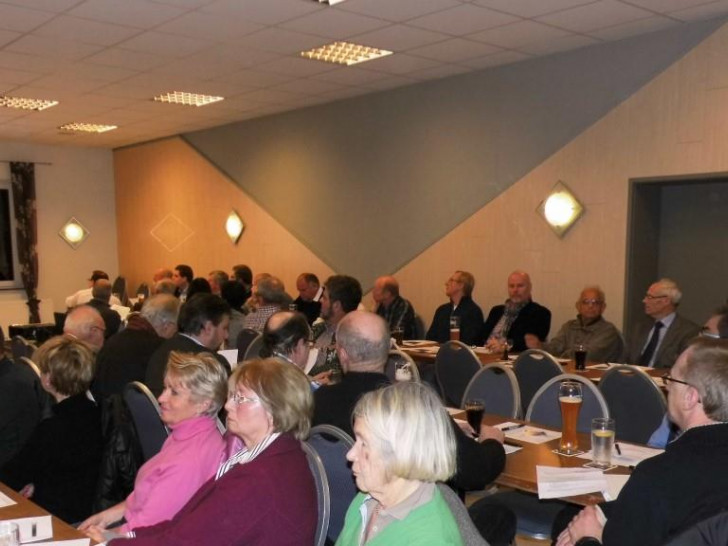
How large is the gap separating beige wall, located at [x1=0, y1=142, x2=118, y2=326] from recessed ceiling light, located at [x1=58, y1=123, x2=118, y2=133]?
1.87 meters

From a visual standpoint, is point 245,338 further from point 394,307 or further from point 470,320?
point 470,320

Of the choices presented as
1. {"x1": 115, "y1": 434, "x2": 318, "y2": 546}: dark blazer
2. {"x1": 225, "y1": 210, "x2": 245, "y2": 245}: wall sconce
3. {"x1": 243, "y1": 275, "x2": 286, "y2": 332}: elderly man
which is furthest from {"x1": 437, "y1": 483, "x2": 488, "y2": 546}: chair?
{"x1": 225, "y1": 210, "x2": 245, "y2": 245}: wall sconce

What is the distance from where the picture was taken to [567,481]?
257cm

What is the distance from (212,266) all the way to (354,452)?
948cm

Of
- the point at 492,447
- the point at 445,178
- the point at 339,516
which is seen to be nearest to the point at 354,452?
the point at 339,516

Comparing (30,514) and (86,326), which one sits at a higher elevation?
(86,326)

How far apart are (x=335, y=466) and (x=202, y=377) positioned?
61cm

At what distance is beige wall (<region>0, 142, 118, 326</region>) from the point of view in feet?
40.2

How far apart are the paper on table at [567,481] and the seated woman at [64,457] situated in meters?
1.79

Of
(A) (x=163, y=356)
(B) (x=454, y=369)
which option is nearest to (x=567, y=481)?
(A) (x=163, y=356)

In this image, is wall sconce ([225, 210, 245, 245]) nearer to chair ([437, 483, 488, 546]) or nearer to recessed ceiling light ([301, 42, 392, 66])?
recessed ceiling light ([301, 42, 392, 66])

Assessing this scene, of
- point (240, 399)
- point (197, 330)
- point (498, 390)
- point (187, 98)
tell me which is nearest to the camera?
point (240, 399)

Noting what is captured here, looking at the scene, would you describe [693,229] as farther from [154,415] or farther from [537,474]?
[154,415]

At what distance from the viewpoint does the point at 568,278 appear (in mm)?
6582
